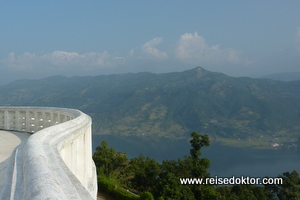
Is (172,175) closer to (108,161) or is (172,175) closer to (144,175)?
(144,175)

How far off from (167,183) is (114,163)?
13.9 metres

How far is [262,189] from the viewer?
50.3 m

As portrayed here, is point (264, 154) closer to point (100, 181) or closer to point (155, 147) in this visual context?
point (155, 147)

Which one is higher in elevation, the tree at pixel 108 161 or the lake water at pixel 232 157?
the tree at pixel 108 161

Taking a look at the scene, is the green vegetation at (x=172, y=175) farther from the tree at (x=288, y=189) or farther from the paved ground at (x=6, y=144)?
the paved ground at (x=6, y=144)

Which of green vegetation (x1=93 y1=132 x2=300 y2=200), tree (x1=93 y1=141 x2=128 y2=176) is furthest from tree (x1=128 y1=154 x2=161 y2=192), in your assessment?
tree (x1=93 y1=141 x2=128 y2=176)

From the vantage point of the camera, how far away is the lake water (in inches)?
5325

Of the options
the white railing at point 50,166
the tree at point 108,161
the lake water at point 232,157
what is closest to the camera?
the white railing at point 50,166

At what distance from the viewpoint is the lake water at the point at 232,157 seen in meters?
135

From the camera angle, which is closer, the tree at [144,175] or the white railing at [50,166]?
the white railing at [50,166]

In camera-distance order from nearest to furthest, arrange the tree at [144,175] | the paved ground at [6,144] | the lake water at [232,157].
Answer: the paved ground at [6,144]
the tree at [144,175]
the lake water at [232,157]

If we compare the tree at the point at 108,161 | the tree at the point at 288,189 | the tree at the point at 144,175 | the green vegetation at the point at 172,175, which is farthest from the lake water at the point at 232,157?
the tree at the point at 108,161

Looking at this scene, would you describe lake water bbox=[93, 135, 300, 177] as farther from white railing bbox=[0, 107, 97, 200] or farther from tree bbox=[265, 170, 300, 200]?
white railing bbox=[0, 107, 97, 200]

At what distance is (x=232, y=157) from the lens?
543 feet
